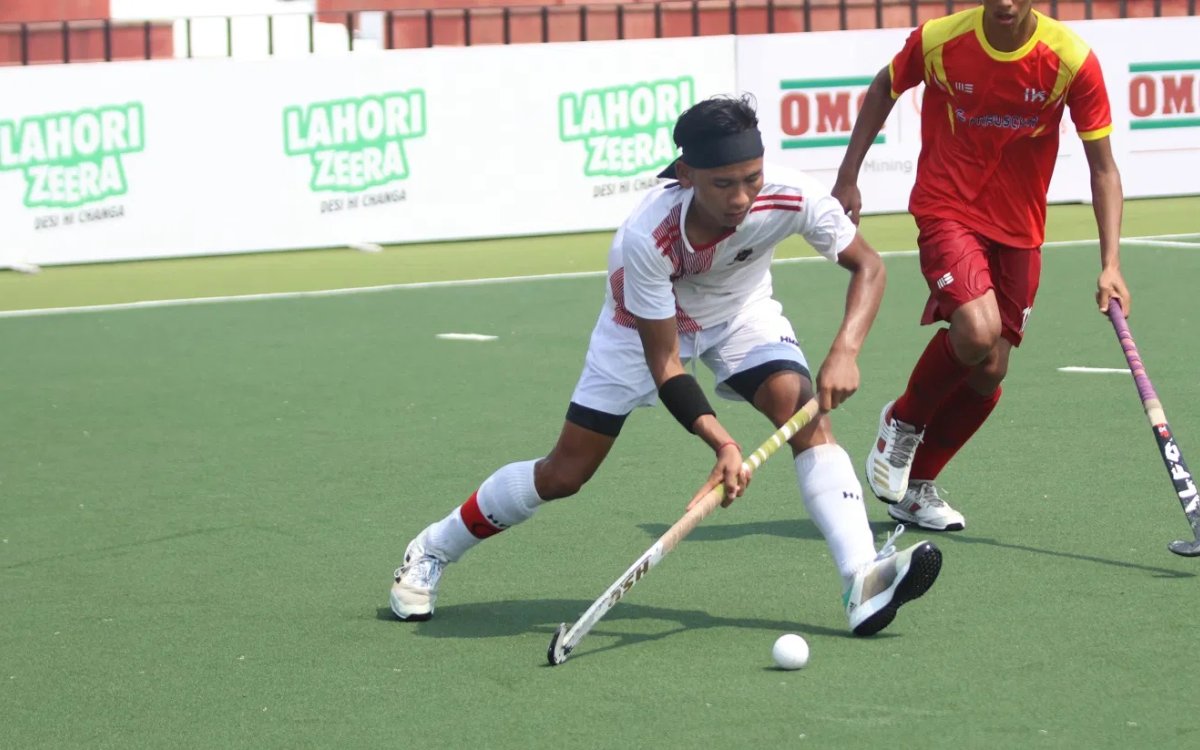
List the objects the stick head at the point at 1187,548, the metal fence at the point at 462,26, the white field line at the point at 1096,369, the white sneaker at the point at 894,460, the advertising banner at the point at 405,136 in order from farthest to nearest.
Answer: the metal fence at the point at 462,26 < the advertising banner at the point at 405,136 < the white field line at the point at 1096,369 < the white sneaker at the point at 894,460 < the stick head at the point at 1187,548

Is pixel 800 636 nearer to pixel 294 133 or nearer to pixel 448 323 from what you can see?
pixel 448 323

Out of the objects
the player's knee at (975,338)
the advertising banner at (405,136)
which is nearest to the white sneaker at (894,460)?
the player's knee at (975,338)

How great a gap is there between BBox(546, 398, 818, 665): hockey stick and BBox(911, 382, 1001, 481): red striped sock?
62.0 inches

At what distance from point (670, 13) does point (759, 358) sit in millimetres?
14079

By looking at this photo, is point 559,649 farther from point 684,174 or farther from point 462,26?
point 462,26

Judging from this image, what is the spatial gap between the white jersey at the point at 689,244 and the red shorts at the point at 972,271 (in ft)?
3.52

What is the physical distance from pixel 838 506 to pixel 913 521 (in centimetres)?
144

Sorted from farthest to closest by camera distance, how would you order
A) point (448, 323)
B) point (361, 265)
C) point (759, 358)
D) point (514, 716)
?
point (361, 265) → point (448, 323) → point (759, 358) → point (514, 716)

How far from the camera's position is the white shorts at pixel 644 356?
5711mm

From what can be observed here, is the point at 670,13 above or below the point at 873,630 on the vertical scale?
above

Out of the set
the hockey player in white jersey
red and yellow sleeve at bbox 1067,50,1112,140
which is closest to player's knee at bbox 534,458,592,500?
the hockey player in white jersey

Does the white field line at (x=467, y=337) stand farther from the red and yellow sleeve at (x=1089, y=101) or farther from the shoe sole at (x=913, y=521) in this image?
the red and yellow sleeve at (x=1089, y=101)

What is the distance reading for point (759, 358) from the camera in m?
5.72

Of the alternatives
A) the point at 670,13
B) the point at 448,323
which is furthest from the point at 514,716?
the point at 670,13
